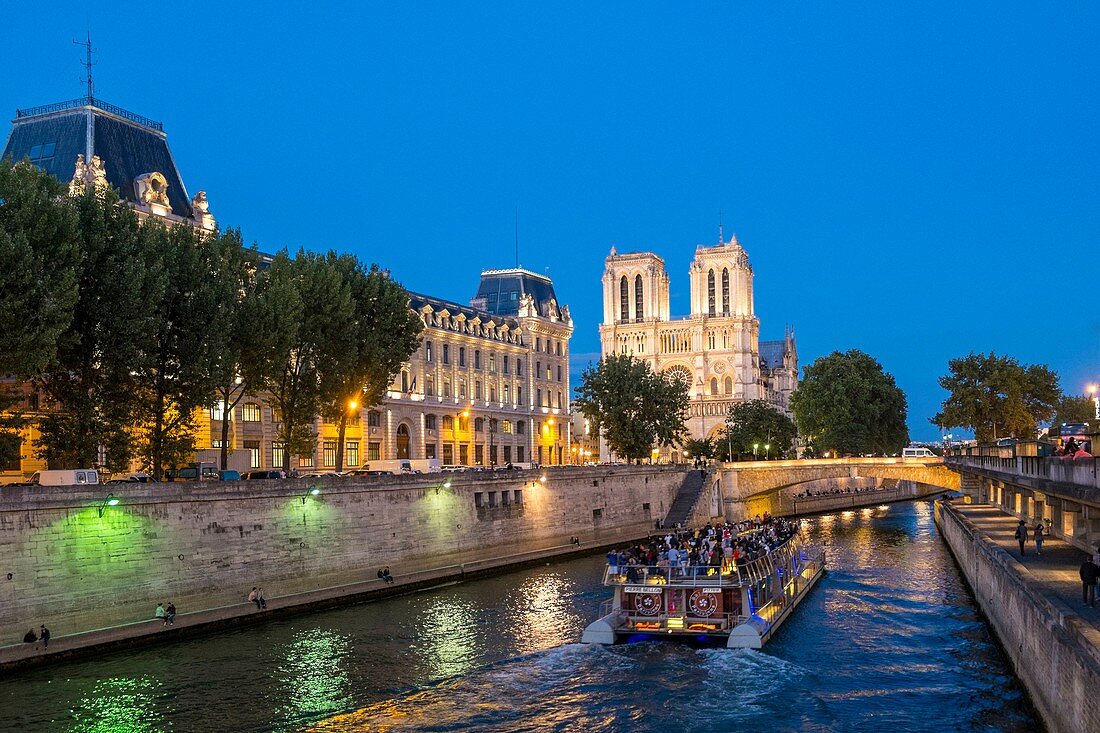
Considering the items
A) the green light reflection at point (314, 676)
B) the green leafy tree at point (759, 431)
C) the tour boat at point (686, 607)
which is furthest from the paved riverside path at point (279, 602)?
the green leafy tree at point (759, 431)

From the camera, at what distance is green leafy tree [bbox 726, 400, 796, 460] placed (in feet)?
473

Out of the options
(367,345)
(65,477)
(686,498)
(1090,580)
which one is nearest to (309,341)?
(367,345)

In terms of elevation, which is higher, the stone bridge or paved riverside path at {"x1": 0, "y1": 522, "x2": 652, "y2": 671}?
the stone bridge

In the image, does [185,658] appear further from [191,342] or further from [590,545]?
[590,545]

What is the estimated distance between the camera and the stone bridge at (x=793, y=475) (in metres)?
98.0

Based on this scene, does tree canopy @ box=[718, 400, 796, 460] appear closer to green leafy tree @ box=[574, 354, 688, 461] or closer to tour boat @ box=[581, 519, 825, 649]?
green leafy tree @ box=[574, 354, 688, 461]

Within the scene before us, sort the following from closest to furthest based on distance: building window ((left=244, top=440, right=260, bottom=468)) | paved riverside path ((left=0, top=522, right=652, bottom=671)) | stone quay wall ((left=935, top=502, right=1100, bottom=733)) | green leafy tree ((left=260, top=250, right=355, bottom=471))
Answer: stone quay wall ((left=935, top=502, right=1100, bottom=733)) → paved riverside path ((left=0, top=522, right=652, bottom=671)) → green leafy tree ((left=260, top=250, right=355, bottom=471)) → building window ((left=244, top=440, right=260, bottom=468))

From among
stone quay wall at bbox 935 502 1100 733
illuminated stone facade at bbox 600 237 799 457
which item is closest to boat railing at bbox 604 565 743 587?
stone quay wall at bbox 935 502 1100 733

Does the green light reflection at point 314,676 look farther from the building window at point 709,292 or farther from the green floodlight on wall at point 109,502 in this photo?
the building window at point 709,292

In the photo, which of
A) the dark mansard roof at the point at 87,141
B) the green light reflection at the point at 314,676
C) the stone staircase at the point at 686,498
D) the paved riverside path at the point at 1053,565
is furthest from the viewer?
the stone staircase at the point at 686,498

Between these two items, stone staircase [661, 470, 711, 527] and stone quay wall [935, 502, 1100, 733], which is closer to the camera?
stone quay wall [935, 502, 1100, 733]

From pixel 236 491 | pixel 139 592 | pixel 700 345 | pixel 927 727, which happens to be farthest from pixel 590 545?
pixel 700 345

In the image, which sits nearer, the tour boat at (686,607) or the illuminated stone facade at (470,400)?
the tour boat at (686,607)

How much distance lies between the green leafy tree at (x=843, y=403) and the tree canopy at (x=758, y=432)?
9.17 metres
